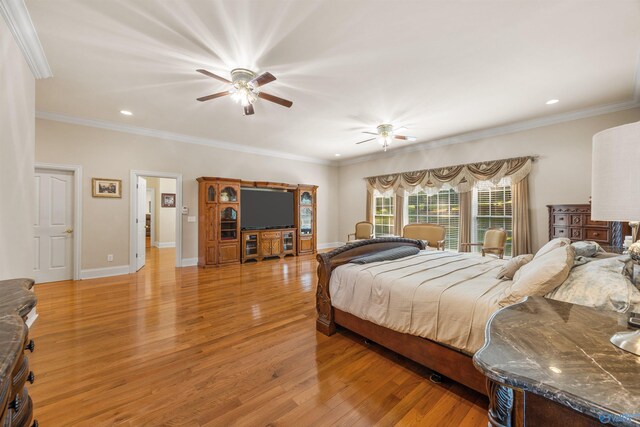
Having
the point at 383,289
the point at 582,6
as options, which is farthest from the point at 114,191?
the point at 582,6

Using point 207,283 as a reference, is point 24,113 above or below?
above

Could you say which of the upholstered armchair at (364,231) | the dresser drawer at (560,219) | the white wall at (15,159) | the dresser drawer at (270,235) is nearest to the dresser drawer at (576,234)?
the dresser drawer at (560,219)

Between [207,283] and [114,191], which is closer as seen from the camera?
[207,283]

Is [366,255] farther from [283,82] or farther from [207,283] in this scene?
[207,283]

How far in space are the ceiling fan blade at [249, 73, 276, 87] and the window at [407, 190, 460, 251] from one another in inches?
188

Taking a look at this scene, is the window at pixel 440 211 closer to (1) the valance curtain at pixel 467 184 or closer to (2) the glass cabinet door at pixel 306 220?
(1) the valance curtain at pixel 467 184

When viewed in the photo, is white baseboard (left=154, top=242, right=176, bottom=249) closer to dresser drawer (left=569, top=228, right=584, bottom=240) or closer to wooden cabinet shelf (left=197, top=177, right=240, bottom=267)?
wooden cabinet shelf (left=197, top=177, right=240, bottom=267)

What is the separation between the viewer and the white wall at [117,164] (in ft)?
14.3

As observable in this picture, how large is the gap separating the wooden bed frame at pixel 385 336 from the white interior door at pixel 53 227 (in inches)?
186

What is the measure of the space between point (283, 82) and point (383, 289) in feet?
8.95

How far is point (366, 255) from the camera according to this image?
2902 mm

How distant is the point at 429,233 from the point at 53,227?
680 centimetres

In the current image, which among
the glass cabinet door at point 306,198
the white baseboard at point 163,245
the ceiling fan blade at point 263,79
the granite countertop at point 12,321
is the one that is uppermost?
the ceiling fan blade at point 263,79

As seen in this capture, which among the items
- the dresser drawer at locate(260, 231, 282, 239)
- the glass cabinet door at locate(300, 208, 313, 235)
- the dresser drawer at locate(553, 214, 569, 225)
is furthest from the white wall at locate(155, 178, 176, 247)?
the dresser drawer at locate(553, 214, 569, 225)
